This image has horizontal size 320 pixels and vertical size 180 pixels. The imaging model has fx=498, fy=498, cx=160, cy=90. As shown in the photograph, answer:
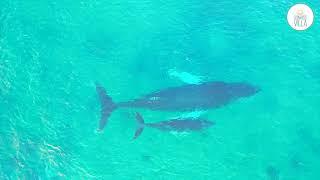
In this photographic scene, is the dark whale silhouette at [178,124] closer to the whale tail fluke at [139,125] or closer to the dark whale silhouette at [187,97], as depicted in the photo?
the whale tail fluke at [139,125]

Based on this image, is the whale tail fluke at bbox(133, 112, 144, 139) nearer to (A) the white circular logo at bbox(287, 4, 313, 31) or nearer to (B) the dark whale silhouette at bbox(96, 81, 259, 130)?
(B) the dark whale silhouette at bbox(96, 81, 259, 130)

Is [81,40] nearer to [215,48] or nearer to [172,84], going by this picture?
[172,84]

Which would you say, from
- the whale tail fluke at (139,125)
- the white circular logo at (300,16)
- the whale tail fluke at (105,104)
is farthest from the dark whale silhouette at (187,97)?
the white circular logo at (300,16)

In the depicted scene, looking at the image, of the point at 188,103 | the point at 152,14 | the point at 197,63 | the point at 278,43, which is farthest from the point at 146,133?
the point at 278,43

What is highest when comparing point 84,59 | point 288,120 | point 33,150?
point 84,59

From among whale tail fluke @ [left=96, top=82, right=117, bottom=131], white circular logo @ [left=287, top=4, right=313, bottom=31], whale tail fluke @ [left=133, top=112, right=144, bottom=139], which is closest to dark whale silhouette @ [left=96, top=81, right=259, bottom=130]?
whale tail fluke @ [left=96, top=82, right=117, bottom=131]

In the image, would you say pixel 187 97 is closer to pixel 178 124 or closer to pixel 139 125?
pixel 178 124
